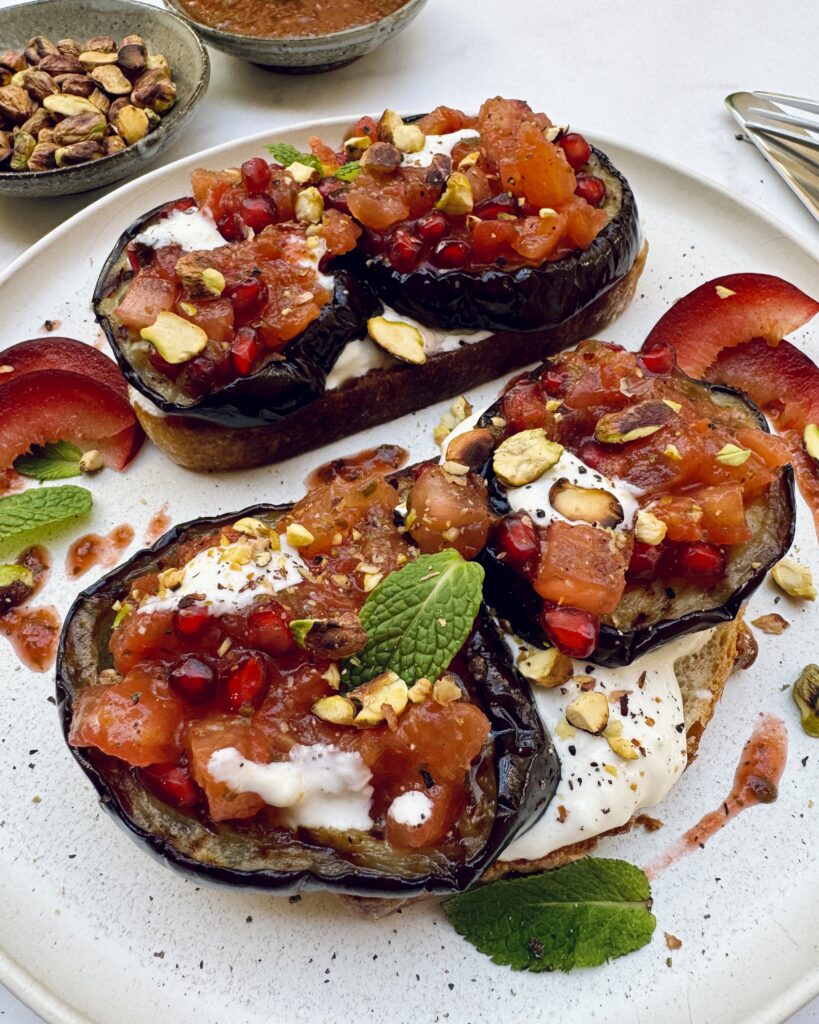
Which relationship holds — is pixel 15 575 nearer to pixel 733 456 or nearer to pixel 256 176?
pixel 256 176

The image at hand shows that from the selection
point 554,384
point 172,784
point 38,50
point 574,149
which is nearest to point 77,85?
point 38,50

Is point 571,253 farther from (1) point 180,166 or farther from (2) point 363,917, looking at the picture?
(2) point 363,917

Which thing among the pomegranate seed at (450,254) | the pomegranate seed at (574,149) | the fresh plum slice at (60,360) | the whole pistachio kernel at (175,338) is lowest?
the fresh plum slice at (60,360)

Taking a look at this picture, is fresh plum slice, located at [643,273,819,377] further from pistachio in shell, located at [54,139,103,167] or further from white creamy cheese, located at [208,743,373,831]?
pistachio in shell, located at [54,139,103,167]

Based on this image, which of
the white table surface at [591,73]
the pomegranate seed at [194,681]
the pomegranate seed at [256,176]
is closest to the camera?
the pomegranate seed at [194,681]

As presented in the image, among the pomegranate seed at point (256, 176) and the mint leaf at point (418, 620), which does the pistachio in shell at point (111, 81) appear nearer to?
the pomegranate seed at point (256, 176)

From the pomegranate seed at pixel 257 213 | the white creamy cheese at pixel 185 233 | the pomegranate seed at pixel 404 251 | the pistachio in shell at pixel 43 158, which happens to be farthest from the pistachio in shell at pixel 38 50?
the pomegranate seed at pixel 404 251


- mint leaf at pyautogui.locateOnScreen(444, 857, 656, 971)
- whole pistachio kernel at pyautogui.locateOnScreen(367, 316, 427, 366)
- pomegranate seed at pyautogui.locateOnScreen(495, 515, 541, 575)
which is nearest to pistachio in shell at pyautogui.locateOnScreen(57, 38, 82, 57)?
whole pistachio kernel at pyautogui.locateOnScreen(367, 316, 427, 366)

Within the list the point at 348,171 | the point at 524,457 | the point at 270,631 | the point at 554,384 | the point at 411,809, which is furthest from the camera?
the point at 348,171
